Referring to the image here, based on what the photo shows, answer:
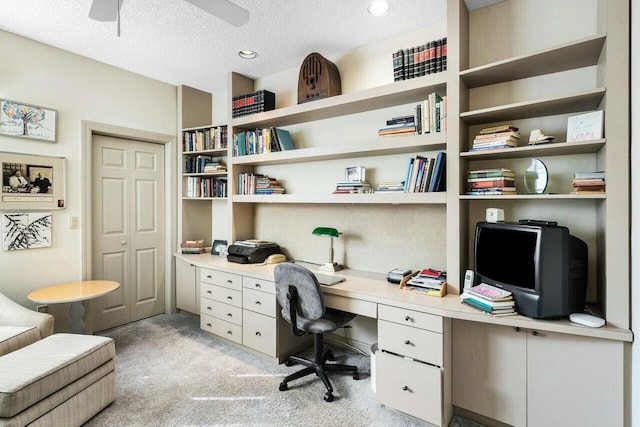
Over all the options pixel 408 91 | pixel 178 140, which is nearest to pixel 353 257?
pixel 408 91

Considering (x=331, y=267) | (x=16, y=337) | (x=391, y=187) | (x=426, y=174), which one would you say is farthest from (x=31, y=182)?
(x=426, y=174)

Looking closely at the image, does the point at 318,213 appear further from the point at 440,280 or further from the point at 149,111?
the point at 149,111

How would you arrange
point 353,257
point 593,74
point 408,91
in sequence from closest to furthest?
point 593,74, point 408,91, point 353,257

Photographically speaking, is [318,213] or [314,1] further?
[318,213]

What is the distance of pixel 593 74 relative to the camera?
1.95 m

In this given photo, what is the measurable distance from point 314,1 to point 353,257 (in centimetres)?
197

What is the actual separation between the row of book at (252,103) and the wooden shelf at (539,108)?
1.87 meters

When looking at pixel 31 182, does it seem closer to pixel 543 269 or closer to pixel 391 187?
pixel 391 187

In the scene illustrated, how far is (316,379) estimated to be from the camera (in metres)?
2.47

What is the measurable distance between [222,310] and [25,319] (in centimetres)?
136

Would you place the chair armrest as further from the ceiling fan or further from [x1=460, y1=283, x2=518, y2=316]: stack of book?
[x1=460, y1=283, x2=518, y2=316]: stack of book

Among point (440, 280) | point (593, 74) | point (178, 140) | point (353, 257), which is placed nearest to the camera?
point (593, 74)

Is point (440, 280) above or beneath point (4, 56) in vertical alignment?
beneath

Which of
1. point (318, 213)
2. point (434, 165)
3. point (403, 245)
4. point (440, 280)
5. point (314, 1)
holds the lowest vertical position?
point (440, 280)
